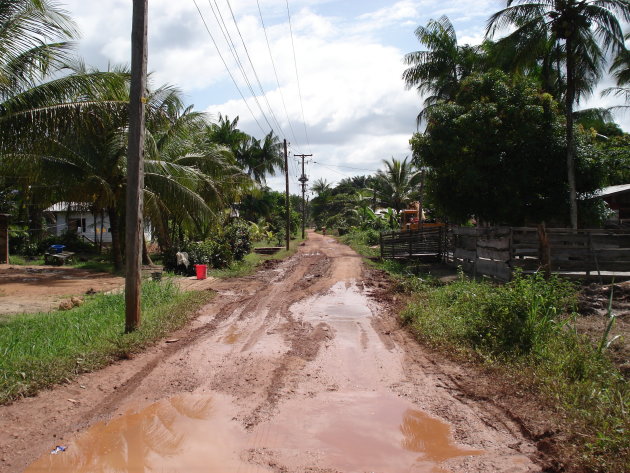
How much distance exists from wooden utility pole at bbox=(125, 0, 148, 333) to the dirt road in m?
1.02

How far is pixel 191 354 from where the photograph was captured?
7.05 meters

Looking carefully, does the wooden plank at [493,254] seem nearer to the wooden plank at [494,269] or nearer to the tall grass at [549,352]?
the wooden plank at [494,269]

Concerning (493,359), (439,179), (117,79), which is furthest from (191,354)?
(439,179)

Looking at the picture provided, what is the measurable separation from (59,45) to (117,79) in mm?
1174

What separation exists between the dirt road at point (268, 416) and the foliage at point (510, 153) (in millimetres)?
11012

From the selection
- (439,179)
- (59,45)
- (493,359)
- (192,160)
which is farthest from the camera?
(192,160)

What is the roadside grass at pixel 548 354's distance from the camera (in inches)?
156

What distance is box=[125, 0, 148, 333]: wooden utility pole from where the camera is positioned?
7.63 metres

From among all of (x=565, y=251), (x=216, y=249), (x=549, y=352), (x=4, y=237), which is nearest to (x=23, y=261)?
(x=4, y=237)

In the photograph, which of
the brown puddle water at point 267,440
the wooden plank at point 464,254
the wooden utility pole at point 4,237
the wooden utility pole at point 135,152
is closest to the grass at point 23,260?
the wooden utility pole at point 4,237

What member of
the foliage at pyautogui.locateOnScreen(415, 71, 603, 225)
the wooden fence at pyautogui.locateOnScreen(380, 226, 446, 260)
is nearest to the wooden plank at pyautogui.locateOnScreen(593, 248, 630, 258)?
the foliage at pyautogui.locateOnScreen(415, 71, 603, 225)

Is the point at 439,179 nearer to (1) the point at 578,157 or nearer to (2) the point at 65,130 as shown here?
(1) the point at 578,157

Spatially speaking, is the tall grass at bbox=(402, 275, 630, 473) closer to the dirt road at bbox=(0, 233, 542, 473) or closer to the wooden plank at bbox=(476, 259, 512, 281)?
the dirt road at bbox=(0, 233, 542, 473)

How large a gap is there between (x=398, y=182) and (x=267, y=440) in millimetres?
36526
